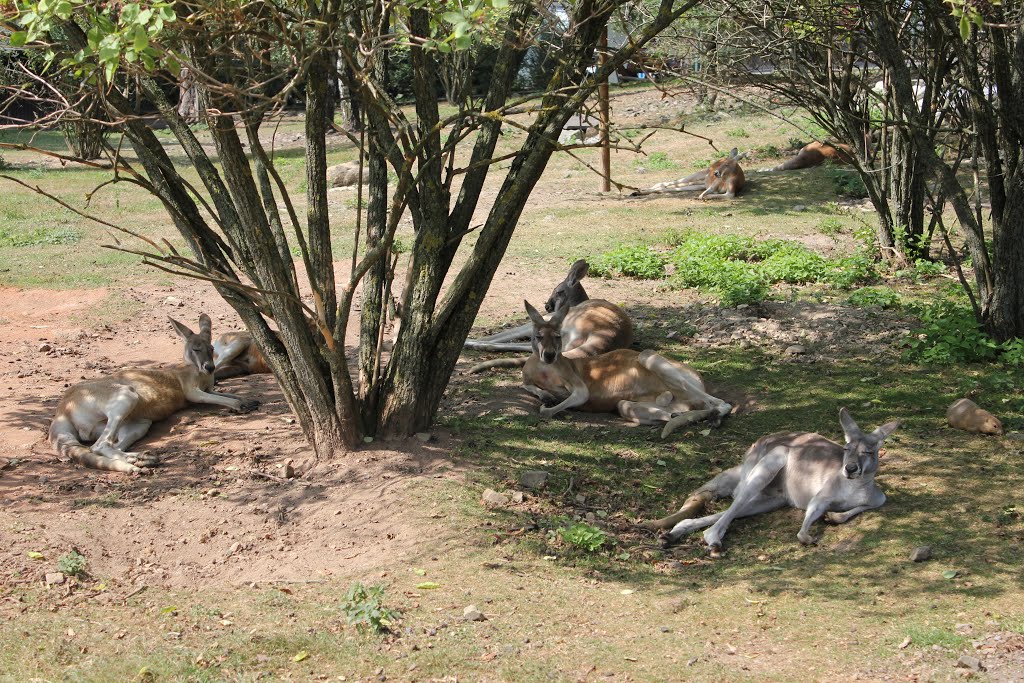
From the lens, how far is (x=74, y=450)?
25.0ft

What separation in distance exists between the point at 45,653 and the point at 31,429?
3.74m

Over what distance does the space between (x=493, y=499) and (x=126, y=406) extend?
3.29 metres

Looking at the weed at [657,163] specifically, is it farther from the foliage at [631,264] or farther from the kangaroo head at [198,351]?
the kangaroo head at [198,351]

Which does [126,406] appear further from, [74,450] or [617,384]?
[617,384]

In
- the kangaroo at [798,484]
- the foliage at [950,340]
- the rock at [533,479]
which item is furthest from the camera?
the foliage at [950,340]

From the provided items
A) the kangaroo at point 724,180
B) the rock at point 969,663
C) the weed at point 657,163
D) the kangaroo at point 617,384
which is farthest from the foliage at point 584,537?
the weed at point 657,163

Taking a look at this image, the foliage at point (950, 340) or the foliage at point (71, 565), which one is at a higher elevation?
the foliage at point (950, 340)

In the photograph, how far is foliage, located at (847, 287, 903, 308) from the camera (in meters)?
10.9

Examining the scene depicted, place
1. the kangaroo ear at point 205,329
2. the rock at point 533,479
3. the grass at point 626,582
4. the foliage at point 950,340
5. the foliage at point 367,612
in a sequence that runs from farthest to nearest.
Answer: the kangaroo ear at point 205,329 < the foliage at point 950,340 < the rock at point 533,479 < the foliage at point 367,612 < the grass at point 626,582

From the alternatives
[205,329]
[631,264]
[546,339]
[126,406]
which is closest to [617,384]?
[546,339]

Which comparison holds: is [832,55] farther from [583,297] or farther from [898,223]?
[583,297]

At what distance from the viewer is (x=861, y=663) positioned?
486cm

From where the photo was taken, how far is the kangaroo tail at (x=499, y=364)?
9716 mm

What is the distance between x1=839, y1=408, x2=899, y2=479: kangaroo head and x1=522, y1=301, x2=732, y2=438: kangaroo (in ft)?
6.56
